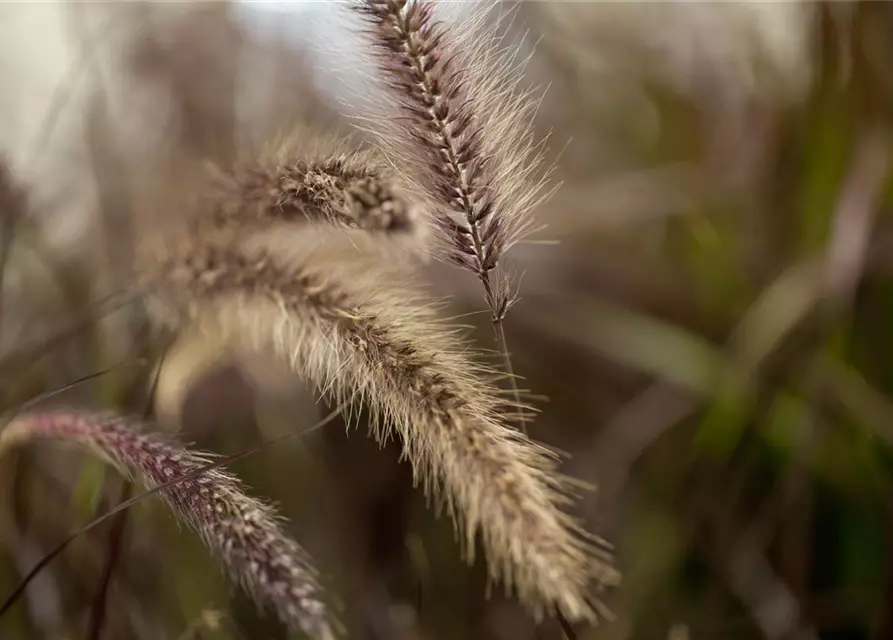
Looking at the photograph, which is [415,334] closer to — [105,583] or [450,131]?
[450,131]

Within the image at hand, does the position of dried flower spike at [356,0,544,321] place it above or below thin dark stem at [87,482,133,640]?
above

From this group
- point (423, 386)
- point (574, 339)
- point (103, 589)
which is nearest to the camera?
point (423, 386)

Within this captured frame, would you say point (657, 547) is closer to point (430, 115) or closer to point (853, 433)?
point (853, 433)

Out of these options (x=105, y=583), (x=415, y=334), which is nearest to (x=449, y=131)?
(x=415, y=334)

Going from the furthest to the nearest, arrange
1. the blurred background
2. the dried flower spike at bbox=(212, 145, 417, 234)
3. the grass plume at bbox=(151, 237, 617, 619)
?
the blurred background < the dried flower spike at bbox=(212, 145, 417, 234) < the grass plume at bbox=(151, 237, 617, 619)

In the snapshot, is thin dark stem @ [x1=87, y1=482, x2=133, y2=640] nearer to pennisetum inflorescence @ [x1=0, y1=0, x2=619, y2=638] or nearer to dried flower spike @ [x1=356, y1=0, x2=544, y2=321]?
pennisetum inflorescence @ [x1=0, y1=0, x2=619, y2=638]

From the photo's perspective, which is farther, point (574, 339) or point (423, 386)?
point (574, 339)

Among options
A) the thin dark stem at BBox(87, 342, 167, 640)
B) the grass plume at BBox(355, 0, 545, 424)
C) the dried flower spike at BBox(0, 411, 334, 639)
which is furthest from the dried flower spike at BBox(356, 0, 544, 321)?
the thin dark stem at BBox(87, 342, 167, 640)
